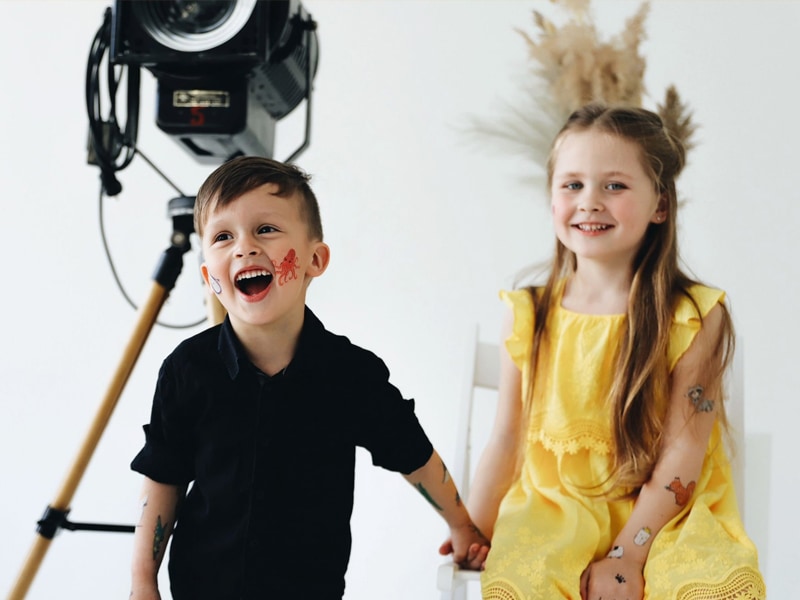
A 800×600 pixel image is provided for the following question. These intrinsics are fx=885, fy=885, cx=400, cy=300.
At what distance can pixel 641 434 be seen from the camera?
1193mm

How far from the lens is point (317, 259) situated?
3.15ft

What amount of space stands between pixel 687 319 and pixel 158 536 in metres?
0.75

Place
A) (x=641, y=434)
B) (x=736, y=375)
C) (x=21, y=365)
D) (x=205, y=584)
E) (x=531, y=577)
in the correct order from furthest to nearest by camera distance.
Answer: (x=21, y=365) → (x=736, y=375) → (x=641, y=434) → (x=531, y=577) → (x=205, y=584)

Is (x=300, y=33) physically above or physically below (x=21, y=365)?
above

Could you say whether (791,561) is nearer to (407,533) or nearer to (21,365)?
(407,533)

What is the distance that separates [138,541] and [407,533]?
1036mm

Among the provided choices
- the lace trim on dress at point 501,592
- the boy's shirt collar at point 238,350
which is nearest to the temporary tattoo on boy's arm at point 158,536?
the boy's shirt collar at point 238,350

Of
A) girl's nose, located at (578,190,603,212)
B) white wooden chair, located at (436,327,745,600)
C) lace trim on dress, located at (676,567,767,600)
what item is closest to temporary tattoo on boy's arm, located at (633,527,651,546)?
lace trim on dress, located at (676,567,767,600)

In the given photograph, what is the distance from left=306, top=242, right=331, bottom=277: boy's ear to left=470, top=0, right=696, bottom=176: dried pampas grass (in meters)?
0.89

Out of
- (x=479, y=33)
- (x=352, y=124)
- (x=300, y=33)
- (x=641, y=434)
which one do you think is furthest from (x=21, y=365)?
(x=641, y=434)

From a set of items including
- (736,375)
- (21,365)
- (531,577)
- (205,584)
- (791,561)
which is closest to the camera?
(205,584)

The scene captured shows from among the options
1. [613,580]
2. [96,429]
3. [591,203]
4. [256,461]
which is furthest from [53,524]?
[591,203]

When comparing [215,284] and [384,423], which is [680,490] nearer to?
[384,423]

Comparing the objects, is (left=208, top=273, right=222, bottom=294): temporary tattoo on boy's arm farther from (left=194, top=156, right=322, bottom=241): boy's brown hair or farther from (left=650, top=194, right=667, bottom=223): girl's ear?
(left=650, top=194, right=667, bottom=223): girl's ear
